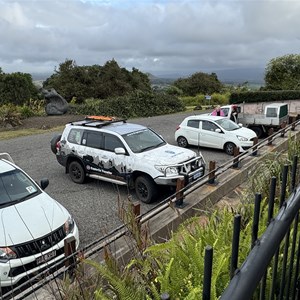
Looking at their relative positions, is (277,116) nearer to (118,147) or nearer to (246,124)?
(246,124)

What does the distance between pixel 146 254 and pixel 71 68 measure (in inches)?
1586

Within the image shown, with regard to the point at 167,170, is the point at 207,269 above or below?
above

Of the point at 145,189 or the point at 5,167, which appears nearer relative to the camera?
the point at 5,167

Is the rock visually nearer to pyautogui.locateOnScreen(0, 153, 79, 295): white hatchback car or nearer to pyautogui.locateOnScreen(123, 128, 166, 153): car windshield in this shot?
pyautogui.locateOnScreen(123, 128, 166, 153): car windshield

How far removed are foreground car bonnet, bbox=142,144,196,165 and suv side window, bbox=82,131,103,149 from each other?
150 centimetres

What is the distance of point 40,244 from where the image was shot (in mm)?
4910

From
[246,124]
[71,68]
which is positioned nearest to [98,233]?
[246,124]

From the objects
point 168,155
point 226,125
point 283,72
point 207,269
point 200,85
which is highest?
point 283,72

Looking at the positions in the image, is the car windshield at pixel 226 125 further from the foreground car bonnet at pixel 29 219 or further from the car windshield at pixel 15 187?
the foreground car bonnet at pixel 29 219

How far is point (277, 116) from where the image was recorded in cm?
1650

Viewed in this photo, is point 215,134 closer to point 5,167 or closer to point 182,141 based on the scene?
point 182,141

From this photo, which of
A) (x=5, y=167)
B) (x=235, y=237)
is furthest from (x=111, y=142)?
(x=235, y=237)

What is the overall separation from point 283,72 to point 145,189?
3915 cm

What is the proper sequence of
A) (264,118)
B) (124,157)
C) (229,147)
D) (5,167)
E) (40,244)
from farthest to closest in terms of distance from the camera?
(264,118), (229,147), (124,157), (5,167), (40,244)
